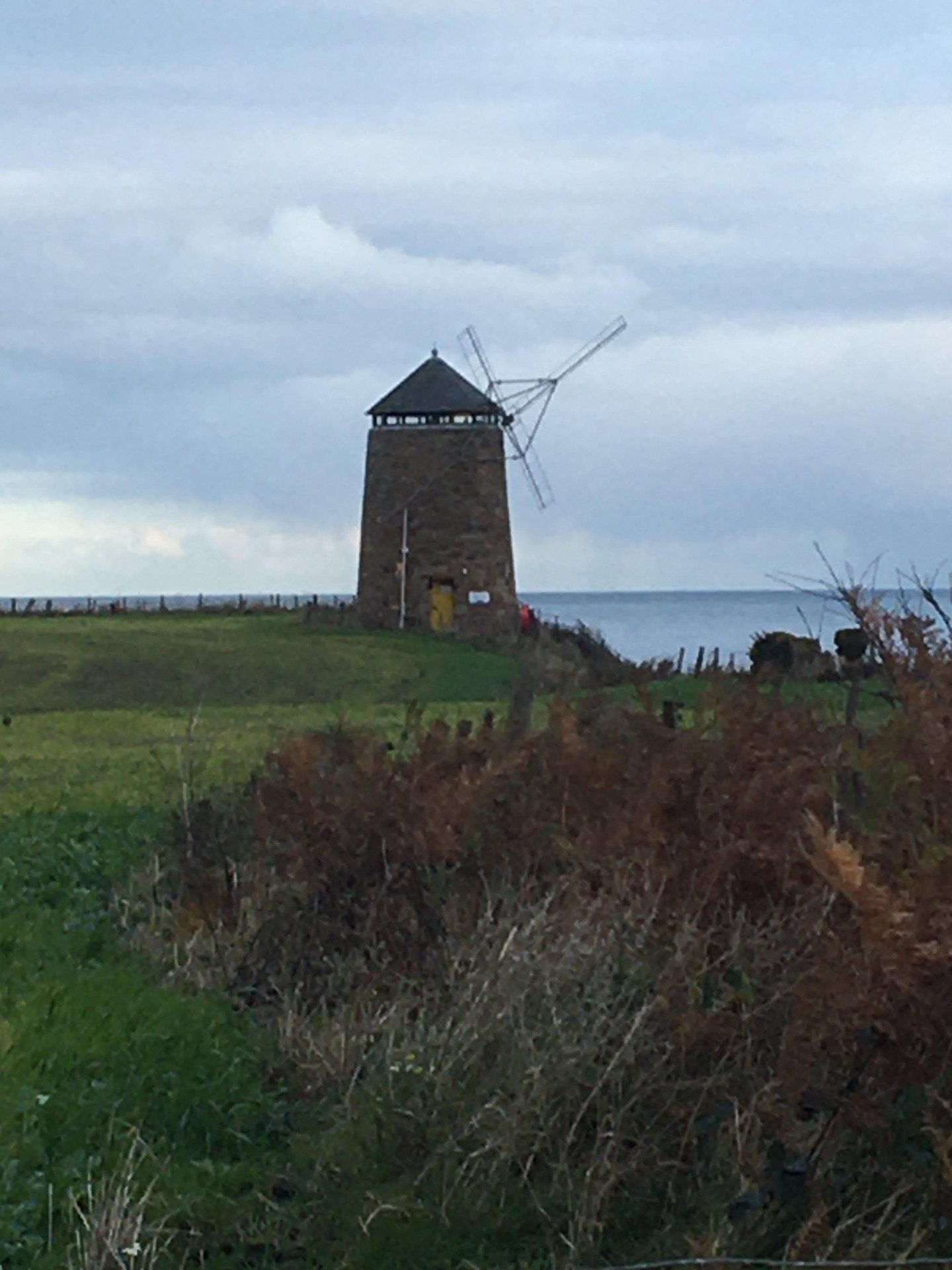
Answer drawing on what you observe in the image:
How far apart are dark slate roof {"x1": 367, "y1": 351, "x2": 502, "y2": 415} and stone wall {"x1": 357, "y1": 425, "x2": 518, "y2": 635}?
22.0 inches

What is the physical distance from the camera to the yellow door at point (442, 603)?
161 feet

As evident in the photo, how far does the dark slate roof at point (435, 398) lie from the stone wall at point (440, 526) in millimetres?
560

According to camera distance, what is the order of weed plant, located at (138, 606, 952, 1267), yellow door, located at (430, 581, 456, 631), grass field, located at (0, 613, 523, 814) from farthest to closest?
yellow door, located at (430, 581, 456, 631) → grass field, located at (0, 613, 523, 814) → weed plant, located at (138, 606, 952, 1267)

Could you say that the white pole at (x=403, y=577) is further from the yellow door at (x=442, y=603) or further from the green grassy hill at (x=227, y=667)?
the green grassy hill at (x=227, y=667)

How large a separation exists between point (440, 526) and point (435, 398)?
4026 millimetres

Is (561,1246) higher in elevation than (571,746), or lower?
lower

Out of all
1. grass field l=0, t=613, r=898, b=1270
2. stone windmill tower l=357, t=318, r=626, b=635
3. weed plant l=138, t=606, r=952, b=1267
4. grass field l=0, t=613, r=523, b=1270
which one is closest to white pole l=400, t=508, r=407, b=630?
stone windmill tower l=357, t=318, r=626, b=635

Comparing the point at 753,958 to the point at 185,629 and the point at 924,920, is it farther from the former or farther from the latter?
the point at 185,629

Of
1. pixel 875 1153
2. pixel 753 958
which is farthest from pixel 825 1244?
pixel 753 958

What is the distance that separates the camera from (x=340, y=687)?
34938 millimetres

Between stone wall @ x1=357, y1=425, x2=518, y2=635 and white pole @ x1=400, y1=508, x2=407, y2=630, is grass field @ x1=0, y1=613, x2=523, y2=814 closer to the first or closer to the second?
white pole @ x1=400, y1=508, x2=407, y2=630

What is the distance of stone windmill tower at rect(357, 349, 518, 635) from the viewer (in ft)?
161

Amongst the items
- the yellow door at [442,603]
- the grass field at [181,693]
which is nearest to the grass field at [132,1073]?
the grass field at [181,693]

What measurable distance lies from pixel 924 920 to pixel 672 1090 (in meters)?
1.53
